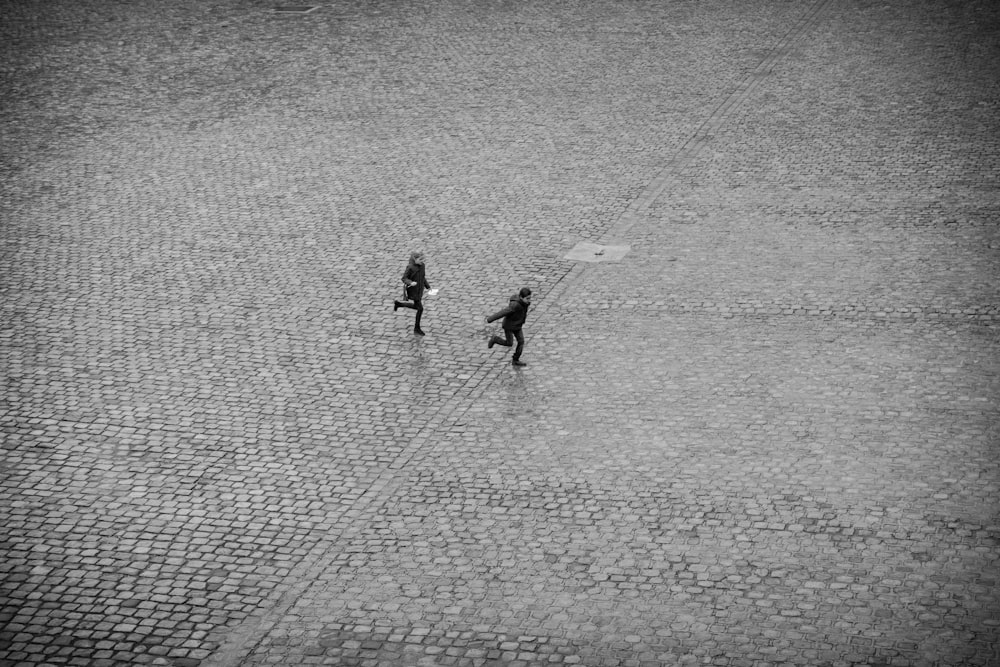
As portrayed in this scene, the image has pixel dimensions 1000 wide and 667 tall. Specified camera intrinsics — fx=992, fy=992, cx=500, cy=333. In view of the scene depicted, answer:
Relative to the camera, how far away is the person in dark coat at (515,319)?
12.0 metres

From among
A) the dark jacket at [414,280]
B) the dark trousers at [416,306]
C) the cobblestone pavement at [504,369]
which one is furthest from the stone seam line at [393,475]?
the dark jacket at [414,280]

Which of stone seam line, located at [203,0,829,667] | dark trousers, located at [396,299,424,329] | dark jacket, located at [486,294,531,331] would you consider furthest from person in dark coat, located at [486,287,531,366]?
dark trousers, located at [396,299,424,329]

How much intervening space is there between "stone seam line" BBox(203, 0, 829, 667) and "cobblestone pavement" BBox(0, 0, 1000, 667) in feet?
0.14

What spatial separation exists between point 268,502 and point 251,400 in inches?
83.3

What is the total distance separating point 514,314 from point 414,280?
1.59m

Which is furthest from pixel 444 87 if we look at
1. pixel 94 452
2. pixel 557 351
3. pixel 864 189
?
pixel 94 452

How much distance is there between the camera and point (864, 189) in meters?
17.5

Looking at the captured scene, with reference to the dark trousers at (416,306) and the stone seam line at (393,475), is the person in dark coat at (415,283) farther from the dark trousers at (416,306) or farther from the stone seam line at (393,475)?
the stone seam line at (393,475)

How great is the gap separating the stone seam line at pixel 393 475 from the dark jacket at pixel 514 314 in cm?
61

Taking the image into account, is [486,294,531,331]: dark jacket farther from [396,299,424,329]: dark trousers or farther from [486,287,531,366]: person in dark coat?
[396,299,424,329]: dark trousers

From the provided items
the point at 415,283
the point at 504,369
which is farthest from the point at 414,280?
the point at 504,369

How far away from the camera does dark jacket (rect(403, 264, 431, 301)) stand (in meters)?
12.8

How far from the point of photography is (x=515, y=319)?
1212 cm

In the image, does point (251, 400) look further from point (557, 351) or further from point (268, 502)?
point (557, 351)
